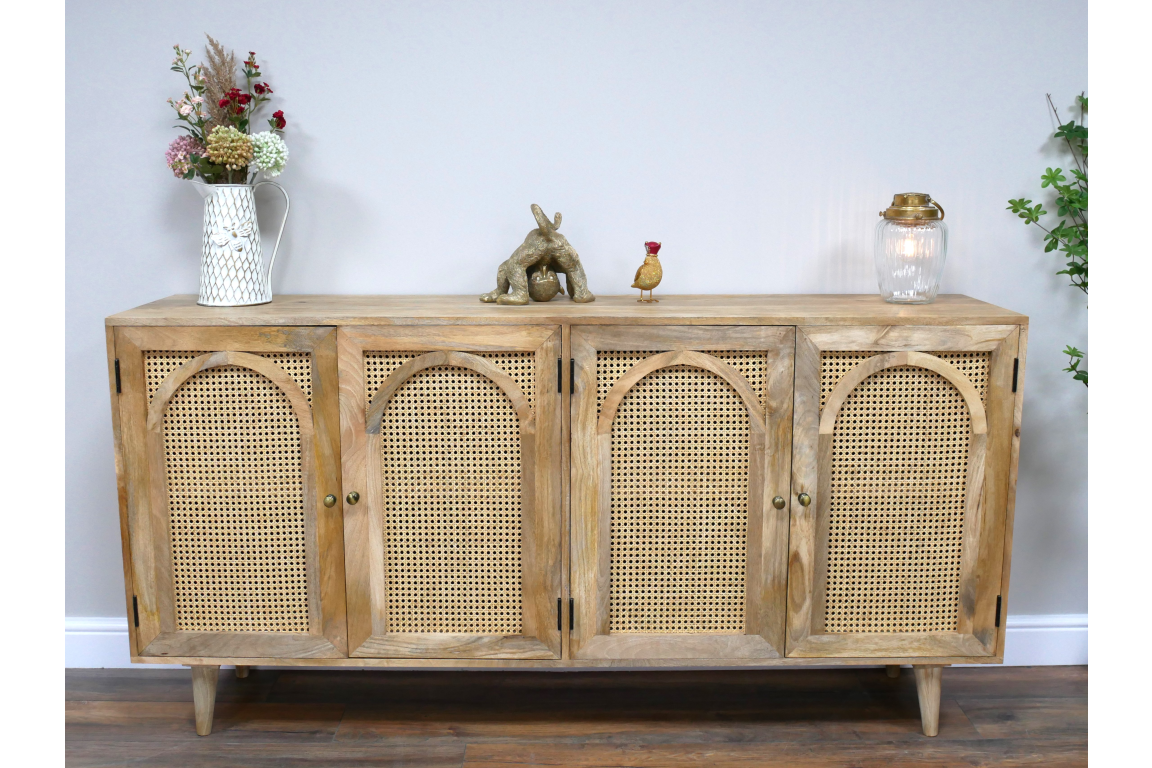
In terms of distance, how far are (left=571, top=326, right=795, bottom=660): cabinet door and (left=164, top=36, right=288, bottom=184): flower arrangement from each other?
0.83m

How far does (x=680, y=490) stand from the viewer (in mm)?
1951

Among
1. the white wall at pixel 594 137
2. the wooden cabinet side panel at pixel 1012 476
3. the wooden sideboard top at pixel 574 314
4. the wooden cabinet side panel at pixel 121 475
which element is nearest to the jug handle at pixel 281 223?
the white wall at pixel 594 137

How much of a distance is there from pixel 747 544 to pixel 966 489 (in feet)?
1.59

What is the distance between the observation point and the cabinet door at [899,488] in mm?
1896

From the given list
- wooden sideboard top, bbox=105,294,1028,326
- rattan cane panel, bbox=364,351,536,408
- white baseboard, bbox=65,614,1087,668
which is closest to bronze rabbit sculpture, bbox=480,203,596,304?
wooden sideboard top, bbox=105,294,1028,326

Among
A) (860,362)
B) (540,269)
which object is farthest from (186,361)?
(860,362)

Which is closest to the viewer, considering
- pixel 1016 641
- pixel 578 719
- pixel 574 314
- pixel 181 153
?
pixel 574 314

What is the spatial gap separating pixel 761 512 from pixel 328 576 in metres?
0.95

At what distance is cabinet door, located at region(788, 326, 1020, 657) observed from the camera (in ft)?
6.22

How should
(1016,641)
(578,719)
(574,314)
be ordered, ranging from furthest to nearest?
1. (1016,641)
2. (578,719)
3. (574,314)

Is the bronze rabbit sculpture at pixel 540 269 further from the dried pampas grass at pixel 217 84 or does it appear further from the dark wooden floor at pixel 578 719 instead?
the dark wooden floor at pixel 578 719

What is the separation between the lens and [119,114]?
2.20 metres

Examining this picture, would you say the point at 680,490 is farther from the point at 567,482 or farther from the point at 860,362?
the point at 860,362
